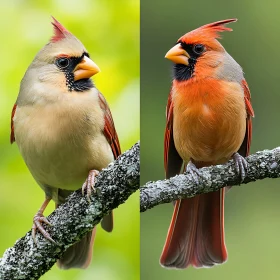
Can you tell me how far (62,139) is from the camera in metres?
2.46

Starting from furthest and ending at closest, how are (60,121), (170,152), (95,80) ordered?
(170,152), (95,80), (60,121)

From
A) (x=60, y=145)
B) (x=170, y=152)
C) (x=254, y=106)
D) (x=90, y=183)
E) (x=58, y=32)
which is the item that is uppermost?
(x=58, y=32)

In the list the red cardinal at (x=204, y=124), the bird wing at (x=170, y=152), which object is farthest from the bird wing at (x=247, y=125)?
the bird wing at (x=170, y=152)

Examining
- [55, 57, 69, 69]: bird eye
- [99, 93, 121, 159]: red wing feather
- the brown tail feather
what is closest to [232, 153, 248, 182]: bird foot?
the brown tail feather

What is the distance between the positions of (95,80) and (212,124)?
0.55 metres

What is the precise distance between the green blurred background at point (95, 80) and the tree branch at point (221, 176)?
20 centimetres

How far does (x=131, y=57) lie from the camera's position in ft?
8.95

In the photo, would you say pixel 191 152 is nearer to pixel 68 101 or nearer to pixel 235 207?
pixel 235 207

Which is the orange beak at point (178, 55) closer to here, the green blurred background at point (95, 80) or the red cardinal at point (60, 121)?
the green blurred background at point (95, 80)

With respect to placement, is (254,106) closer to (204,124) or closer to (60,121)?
(204,124)

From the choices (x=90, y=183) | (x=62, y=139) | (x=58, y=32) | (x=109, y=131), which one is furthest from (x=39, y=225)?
(x=58, y=32)

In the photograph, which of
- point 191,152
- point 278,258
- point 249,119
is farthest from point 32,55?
point 278,258

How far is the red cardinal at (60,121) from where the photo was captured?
8.01 feet

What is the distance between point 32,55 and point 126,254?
1.03 metres
